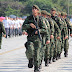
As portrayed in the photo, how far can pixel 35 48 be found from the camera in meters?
10.4

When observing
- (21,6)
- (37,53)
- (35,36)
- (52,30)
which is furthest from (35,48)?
(21,6)

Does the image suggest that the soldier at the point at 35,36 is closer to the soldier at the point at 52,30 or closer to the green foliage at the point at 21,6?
the soldier at the point at 52,30

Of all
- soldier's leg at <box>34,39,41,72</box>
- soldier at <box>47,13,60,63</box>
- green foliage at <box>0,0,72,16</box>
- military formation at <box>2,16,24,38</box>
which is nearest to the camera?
soldier's leg at <box>34,39,41,72</box>

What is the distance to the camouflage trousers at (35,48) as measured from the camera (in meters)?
10.3

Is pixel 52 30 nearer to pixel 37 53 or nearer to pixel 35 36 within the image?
pixel 35 36

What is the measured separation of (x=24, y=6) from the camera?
109250 millimetres

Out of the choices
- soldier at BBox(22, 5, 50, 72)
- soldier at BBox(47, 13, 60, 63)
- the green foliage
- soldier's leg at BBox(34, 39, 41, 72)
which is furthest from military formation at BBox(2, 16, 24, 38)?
the green foliage

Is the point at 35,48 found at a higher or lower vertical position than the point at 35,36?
lower

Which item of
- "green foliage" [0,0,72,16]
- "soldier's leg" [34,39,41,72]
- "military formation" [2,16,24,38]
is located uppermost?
"soldier's leg" [34,39,41,72]

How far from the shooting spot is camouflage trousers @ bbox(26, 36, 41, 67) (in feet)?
33.8

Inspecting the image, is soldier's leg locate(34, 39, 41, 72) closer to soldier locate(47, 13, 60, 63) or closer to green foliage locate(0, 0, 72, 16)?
soldier locate(47, 13, 60, 63)

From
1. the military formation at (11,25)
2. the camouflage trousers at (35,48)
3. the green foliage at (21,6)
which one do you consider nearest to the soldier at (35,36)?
the camouflage trousers at (35,48)

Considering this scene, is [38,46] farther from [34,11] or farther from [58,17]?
[58,17]

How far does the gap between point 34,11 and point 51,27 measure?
2.09 metres
